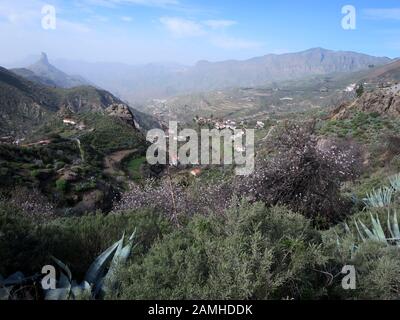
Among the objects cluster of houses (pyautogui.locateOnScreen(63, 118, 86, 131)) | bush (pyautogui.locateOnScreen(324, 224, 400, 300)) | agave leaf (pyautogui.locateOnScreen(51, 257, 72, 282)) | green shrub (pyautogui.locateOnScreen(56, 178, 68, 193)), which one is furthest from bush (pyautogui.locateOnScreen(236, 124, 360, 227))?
cluster of houses (pyautogui.locateOnScreen(63, 118, 86, 131))

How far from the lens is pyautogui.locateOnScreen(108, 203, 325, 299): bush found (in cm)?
367

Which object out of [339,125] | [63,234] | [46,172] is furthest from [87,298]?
[339,125]

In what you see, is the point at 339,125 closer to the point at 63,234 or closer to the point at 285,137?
the point at 285,137

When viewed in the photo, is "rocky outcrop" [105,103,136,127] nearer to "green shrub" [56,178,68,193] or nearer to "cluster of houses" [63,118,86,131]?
"cluster of houses" [63,118,86,131]

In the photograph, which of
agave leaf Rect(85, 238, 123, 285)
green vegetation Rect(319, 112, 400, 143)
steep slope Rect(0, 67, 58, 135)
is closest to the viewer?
agave leaf Rect(85, 238, 123, 285)

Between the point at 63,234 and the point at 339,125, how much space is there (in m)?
31.0

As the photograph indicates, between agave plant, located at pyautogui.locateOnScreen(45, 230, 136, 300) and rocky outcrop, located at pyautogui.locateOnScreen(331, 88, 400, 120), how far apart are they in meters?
31.4

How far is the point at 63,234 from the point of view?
5199mm

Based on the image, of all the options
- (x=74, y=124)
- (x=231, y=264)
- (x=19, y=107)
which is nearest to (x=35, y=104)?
(x=19, y=107)

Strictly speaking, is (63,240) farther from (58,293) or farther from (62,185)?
(62,185)

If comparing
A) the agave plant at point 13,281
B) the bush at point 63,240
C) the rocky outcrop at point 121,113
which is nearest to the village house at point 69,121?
the rocky outcrop at point 121,113

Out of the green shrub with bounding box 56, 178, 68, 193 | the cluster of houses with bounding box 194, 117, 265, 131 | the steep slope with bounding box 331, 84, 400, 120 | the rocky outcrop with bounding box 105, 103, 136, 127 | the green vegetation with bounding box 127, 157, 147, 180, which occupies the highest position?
the steep slope with bounding box 331, 84, 400, 120

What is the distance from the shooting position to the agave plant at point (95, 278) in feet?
13.0

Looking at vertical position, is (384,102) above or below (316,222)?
above
